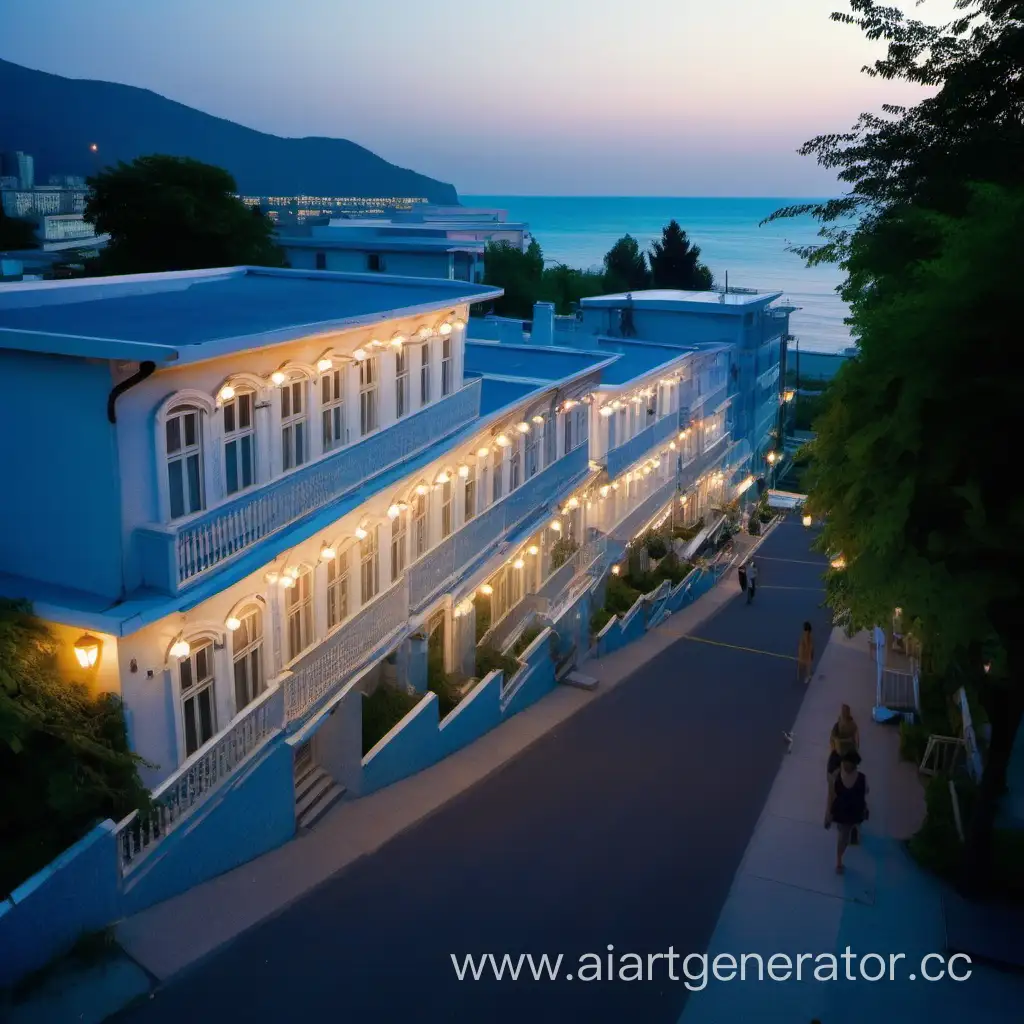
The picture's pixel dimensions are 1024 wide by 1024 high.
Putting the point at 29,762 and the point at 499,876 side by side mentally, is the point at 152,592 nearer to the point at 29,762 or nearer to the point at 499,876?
the point at 29,762

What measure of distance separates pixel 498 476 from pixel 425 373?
3.93m

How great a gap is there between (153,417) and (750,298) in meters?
41.2

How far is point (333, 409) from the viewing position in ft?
49.2

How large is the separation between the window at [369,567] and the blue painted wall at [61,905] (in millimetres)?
6401

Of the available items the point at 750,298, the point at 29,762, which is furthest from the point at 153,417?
the point at 750,298

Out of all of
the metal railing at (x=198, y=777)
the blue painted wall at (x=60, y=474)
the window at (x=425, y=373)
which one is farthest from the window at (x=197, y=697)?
the window at (x=425, y=373)

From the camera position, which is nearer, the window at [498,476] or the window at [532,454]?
the window at [498,476]

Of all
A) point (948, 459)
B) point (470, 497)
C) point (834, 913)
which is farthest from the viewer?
point (470, 497)

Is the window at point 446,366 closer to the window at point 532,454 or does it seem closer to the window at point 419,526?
the window at point 419,526

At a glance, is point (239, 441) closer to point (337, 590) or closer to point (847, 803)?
point (337, 590)

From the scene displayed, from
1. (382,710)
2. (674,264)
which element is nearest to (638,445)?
(382,710)

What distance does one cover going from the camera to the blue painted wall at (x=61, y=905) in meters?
9.48

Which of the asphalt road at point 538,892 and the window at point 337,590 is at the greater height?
the window at point 337,590

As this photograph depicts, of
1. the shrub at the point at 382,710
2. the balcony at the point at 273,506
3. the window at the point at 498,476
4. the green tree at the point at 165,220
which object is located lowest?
the shrub at the point at 382,710
